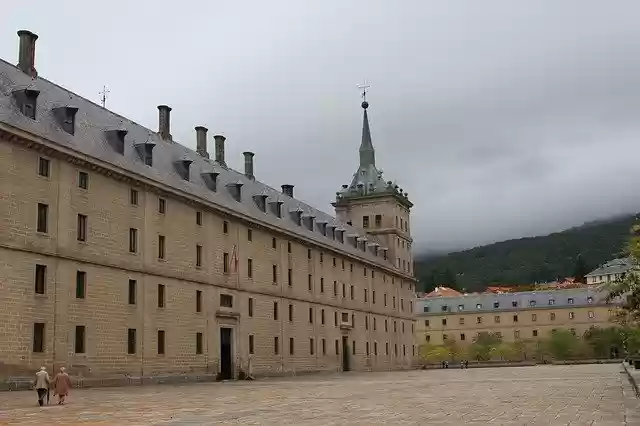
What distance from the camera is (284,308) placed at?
59.2 m

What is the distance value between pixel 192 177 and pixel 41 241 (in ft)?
55.6

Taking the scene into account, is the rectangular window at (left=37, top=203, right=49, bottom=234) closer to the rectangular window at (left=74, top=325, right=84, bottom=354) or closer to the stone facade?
the rectangular window at (left=74, top=325, right=84, bottom=354)

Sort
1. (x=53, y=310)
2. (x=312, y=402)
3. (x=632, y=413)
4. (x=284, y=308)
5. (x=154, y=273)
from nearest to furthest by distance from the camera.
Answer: (x=632, y=413)
(x=312, y=402)
(x=53, y=310)
(x=154, y=273)
(x=284, y=308)

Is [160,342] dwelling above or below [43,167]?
below

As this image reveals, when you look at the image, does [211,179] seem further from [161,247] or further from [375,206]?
[375,206]

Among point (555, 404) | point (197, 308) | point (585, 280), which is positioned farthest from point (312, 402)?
point (585, 280)

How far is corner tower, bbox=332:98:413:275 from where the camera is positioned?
298ft

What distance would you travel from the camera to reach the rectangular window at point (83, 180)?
38250 millimetres

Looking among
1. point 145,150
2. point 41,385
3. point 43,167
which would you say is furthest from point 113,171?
point 41,385

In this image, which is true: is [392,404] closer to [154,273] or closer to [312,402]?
[312,402]

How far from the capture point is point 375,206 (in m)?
91.4

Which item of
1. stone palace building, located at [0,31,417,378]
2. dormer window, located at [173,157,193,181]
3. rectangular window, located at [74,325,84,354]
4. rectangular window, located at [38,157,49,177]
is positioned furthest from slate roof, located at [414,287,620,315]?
rectangular window, located at [38,157,49,177]

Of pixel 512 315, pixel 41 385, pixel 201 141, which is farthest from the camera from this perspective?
pixel 512 315

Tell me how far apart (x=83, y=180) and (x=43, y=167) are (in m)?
2.75
